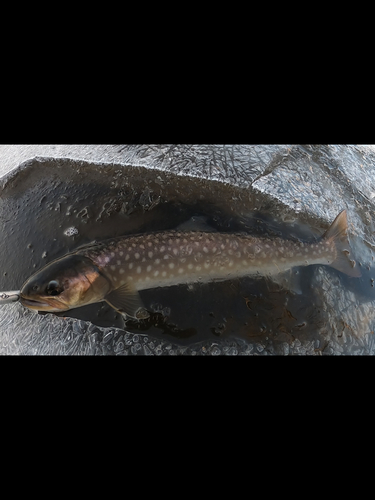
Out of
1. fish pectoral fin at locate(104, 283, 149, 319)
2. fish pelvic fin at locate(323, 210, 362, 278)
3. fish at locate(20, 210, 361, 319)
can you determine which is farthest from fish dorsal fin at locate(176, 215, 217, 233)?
fish pelvic fin at locate(323, 210, 362, 278)

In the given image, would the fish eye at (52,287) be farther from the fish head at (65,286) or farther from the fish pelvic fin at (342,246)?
the fish pelvic fin at (342,246)

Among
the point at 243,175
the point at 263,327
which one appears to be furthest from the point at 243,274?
the point at 243,175

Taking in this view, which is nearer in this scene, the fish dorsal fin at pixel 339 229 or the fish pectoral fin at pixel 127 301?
the fish pectoral fin at pixel 127 301

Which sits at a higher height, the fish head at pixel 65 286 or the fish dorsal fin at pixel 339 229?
the fish head at pixel 65 286

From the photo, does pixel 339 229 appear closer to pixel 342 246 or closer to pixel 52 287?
pixel 342 246

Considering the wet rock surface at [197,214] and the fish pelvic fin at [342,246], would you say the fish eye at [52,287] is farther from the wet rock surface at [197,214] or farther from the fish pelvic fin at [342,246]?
the fish pelvic fin at [342,246]

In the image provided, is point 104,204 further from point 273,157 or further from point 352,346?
point 352,346

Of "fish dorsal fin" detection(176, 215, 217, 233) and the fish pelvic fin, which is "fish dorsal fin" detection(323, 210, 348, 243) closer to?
the fish pelvic fin

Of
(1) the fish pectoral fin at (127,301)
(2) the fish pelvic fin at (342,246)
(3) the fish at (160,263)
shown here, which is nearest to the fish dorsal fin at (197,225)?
(3) the fish at (160,263)
